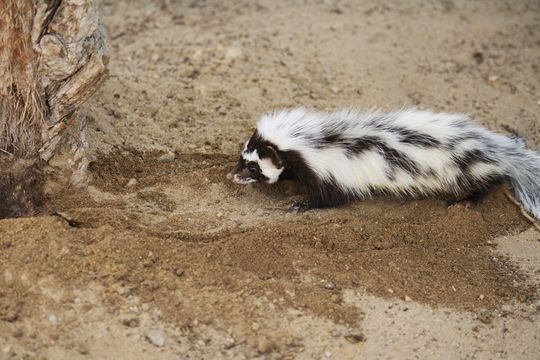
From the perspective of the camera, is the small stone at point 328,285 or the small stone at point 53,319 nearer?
the small stone at point 53,319

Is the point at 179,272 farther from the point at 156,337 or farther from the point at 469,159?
the point at 469,159

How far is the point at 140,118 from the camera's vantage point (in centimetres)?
652

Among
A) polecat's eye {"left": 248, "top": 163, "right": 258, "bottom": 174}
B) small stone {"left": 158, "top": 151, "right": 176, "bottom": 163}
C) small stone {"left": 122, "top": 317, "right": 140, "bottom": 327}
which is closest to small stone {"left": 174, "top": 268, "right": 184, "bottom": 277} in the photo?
small stone {"left": 122, "top": 317, "right": 140, "bottom": 327}

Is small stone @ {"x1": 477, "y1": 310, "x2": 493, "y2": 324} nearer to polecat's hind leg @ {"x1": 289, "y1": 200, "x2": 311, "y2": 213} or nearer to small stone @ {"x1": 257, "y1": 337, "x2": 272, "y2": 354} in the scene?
small stone @ {"x1": 257, "y1": 337, "x2": 272, "y2": 354}

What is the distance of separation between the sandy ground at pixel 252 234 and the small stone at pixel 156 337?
0.02m

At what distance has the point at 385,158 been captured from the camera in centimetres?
554

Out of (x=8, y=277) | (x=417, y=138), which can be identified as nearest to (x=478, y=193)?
(x=417, y=138)

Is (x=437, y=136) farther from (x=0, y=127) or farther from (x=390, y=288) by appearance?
(x=0, y=127)

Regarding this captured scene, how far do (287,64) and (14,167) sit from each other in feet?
12.4

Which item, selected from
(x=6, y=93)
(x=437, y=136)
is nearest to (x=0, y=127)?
(x=6, y=93)

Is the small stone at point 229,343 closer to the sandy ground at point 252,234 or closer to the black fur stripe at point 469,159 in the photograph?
the sandy ground at point 252,234

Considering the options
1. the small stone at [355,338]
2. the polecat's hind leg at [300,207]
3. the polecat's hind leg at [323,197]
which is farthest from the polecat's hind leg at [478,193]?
the small stone at [355,338]

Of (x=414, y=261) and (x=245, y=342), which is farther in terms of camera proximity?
(x=414, y=261)

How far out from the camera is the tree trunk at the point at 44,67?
429cm
